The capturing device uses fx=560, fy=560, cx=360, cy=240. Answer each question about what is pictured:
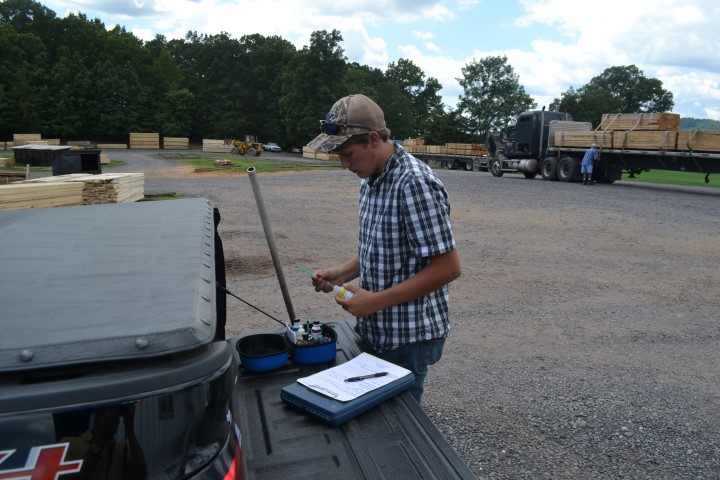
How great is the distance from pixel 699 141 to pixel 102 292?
22178 mm

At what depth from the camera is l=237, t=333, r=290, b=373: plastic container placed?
2307 mm

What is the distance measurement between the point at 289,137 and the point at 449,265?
67.4 meters

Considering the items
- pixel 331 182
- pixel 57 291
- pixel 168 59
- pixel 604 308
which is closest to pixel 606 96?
pixel 168 59

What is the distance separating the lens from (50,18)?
259 ft

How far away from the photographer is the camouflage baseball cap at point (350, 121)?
235cm

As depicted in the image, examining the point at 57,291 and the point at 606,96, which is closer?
the point at 57,291

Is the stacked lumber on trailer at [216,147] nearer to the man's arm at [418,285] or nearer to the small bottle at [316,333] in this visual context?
the small bottle at [316,333]

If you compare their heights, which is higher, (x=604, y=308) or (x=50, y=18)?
(x=50, y=18)

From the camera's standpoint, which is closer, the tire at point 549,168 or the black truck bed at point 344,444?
the black truck bed at point 344,444

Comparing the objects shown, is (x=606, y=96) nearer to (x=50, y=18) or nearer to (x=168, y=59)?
(x=168, y=59)

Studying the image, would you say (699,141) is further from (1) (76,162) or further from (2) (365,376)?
(2) (365,376)

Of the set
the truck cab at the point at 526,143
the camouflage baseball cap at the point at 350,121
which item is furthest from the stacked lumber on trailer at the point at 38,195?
the truck cab at the point at 526,143

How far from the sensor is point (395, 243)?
2424mm

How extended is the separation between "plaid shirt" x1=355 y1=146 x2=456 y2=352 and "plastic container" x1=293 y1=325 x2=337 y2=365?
0.80ft
